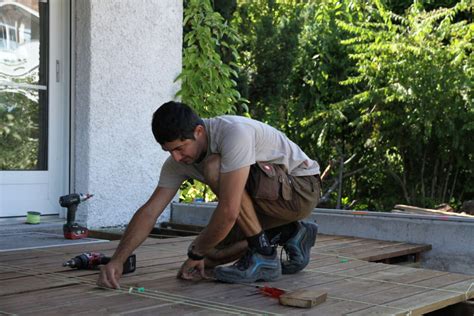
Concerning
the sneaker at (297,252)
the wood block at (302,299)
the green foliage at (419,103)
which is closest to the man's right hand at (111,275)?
the wood block at (302,299)

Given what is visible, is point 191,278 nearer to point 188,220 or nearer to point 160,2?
point 188,220

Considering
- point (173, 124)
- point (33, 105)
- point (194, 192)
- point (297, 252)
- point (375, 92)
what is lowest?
point (297, 252)

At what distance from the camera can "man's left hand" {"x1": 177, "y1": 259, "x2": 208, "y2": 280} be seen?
331cm

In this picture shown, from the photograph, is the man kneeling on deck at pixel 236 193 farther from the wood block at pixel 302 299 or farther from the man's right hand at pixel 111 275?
the wood block at pixel 302 299

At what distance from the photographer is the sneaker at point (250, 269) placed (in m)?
3.23

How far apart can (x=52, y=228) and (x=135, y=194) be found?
0.82 metres

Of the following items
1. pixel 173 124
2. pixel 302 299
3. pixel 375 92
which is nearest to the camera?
A: pixel 302 299

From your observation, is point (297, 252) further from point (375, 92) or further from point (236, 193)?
point (375, 92)

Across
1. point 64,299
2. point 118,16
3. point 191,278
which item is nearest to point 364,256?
point 191,278

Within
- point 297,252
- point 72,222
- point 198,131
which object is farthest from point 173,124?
point 72,222

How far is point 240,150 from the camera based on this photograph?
3000 millimetres

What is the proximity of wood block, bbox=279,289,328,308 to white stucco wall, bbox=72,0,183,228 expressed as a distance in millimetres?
2891

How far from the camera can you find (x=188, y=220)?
5938 mm

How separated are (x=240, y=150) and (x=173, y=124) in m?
0.32
